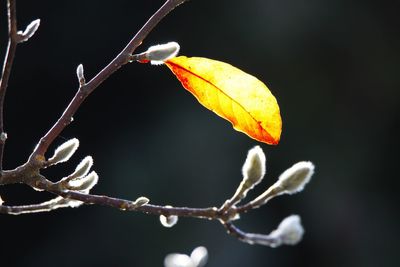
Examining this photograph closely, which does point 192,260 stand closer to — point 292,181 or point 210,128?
point 292,181

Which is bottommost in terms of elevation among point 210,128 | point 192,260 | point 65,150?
point 192,260

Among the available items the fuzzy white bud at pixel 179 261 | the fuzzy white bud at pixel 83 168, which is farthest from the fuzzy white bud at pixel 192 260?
the fuzzy white bud at pixel 83 168

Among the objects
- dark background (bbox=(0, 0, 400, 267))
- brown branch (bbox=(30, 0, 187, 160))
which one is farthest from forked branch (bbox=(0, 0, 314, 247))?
dark background (bbox=(0, 0, 400, 267))

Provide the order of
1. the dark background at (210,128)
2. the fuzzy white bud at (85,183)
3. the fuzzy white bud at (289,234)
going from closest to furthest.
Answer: the fuzzy white bud at (289,234)
the fuzzy white bud at (85,183)
the dark background at (210,128)

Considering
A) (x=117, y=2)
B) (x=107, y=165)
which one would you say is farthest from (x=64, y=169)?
(x=117, y=2)

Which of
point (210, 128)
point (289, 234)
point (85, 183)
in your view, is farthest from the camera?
point (210, 128)

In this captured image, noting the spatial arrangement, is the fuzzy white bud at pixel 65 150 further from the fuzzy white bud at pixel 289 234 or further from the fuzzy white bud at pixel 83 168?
the fuzzy white bud at pixel 289 234

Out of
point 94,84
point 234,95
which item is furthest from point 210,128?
point 94,84
